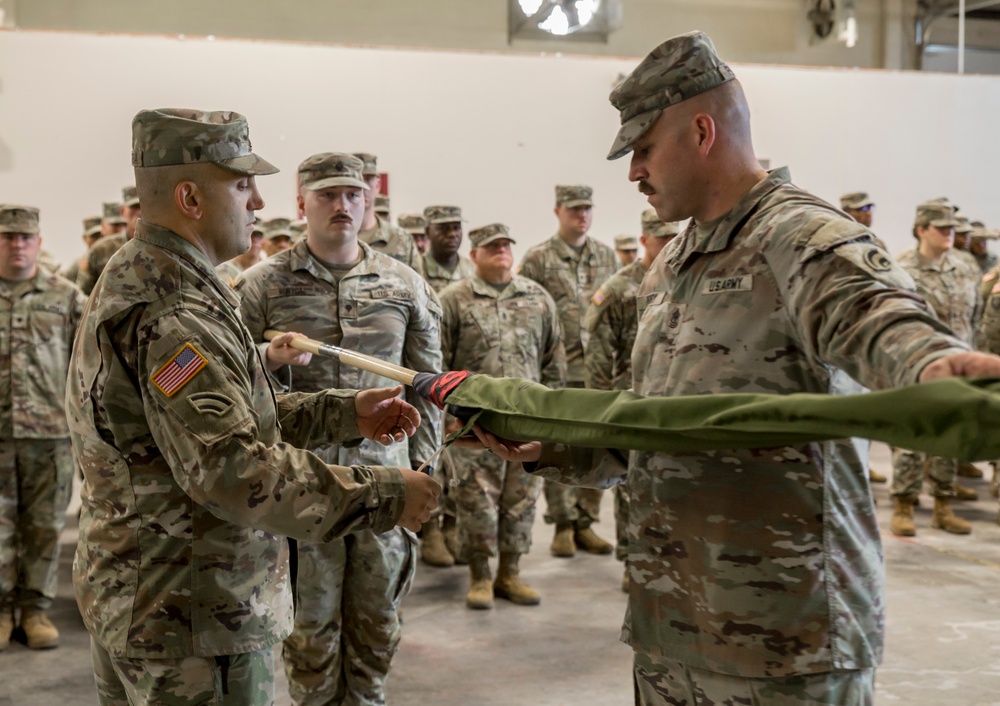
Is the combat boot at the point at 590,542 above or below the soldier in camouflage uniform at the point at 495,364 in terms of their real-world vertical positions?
below

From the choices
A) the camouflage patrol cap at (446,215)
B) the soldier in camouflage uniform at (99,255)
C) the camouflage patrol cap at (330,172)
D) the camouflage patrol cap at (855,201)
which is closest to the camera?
the camouflage patrol cap at (330,172)

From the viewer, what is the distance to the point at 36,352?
5012mm

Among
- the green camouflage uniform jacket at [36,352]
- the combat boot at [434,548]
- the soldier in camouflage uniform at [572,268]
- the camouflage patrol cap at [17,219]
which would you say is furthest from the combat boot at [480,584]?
the camouflage patrol cap at [17,219]

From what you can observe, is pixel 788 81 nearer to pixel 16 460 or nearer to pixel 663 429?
pixel 16 460

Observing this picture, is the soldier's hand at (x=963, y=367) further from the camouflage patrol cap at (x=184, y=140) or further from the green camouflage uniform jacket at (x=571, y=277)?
the green camouflage uniform jacket at (x=571, y=277)

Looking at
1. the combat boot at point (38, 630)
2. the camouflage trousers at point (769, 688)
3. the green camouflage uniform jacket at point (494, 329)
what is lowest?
the combat boot at point (38, 630)

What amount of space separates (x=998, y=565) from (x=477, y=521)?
3047mm

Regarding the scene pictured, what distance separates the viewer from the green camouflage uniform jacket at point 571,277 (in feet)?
22.7

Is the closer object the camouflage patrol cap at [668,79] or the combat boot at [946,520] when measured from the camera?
the camouflage patrol cap at [668,79]

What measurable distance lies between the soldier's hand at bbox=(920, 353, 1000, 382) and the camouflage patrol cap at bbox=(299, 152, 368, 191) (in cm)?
261

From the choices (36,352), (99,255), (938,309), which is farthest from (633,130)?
(938,309)

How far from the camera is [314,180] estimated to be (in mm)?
3740

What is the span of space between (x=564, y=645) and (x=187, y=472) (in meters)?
3.08

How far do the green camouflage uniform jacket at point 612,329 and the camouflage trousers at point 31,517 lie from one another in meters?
2.74
